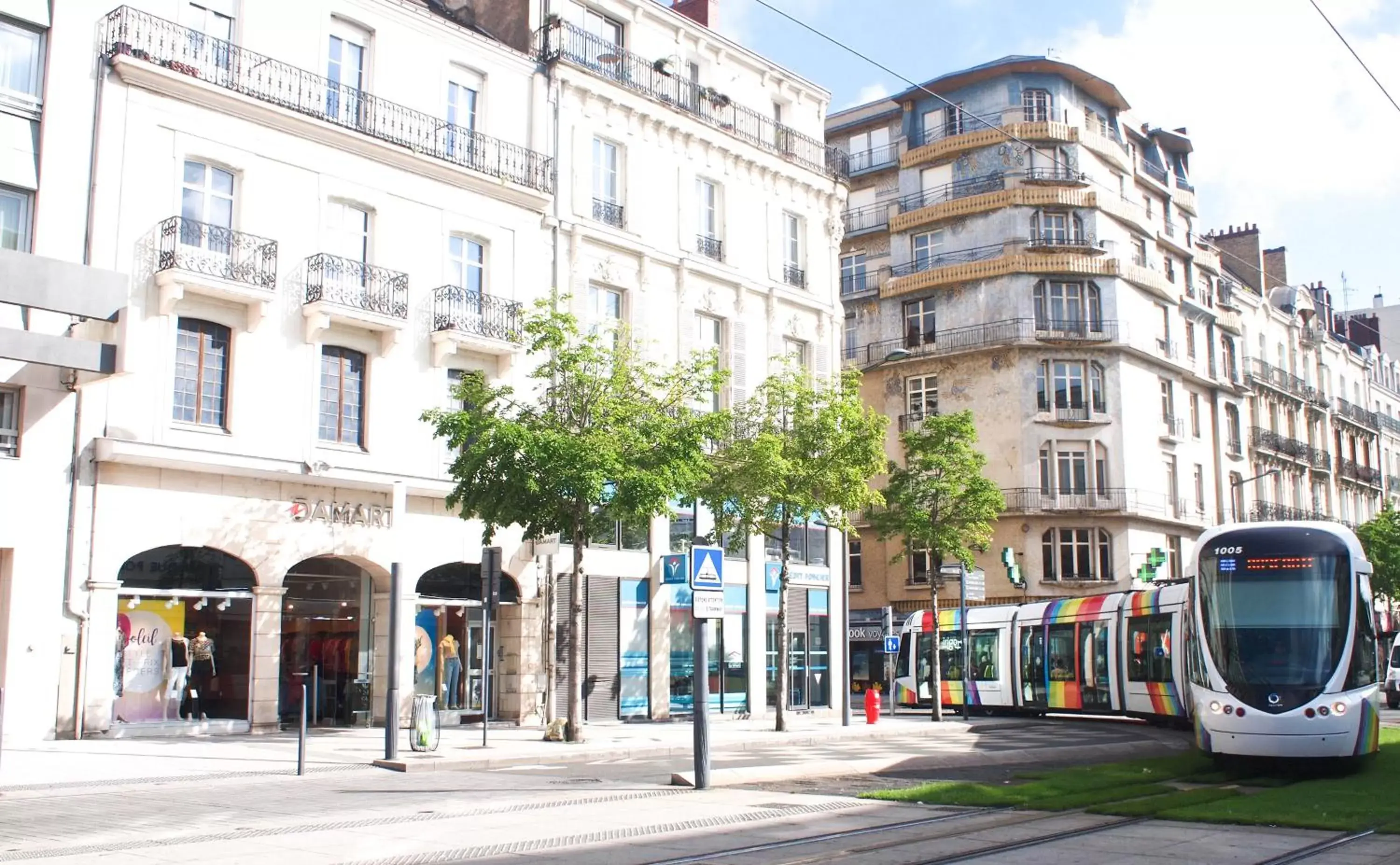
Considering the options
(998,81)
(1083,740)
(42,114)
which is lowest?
(1083,740)

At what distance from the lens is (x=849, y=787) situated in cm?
1574

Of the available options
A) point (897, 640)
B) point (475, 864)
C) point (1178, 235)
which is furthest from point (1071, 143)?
point (475, 864)

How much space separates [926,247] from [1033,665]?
24980 millimetres

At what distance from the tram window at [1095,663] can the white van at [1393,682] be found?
13126 mm

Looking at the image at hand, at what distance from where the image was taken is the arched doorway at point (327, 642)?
25703mm

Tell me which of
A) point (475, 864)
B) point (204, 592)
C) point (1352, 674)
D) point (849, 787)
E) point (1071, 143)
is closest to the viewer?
point (475, 864)

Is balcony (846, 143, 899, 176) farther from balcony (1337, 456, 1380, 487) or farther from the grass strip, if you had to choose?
the grass strip

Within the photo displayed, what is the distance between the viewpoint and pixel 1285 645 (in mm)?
17406

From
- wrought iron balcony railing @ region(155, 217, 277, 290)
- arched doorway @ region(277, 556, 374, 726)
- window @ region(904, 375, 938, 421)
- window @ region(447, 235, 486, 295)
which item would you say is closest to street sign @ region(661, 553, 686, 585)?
arched doorway @ region(277, 556, 374, 726)

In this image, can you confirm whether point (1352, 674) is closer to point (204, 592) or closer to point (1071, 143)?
point (204, 592)

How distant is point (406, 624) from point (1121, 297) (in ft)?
116

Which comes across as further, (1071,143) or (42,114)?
(1071,143)

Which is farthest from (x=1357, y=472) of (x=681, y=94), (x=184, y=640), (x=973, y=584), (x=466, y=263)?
(x=184, y=640)

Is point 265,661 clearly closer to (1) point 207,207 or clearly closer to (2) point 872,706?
(1) point 207,207
